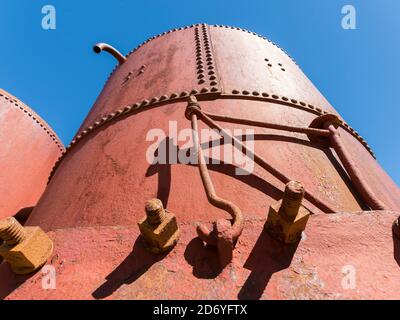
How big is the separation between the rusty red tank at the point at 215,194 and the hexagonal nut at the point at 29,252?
0.14ft

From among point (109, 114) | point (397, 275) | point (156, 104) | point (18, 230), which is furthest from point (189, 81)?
point (397, 275)

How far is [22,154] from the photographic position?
212 inches

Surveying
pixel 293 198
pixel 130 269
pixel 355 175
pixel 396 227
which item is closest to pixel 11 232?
pixel 130 269

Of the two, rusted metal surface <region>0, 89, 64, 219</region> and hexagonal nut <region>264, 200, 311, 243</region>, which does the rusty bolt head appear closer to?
hexagonal nut <region>264, 200, 311, 243</region>

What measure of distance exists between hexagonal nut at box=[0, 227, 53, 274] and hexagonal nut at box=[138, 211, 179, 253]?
18.4 inches

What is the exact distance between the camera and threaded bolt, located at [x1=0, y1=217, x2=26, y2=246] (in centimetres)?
146

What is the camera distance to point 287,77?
3.73 metres

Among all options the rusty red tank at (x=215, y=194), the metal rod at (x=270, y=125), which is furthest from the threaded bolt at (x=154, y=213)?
the metal rod at (x=270, y=125)

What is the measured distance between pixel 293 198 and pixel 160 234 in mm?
558

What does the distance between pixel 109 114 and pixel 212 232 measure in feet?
7.25

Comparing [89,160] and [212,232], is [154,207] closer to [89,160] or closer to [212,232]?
[212,232]

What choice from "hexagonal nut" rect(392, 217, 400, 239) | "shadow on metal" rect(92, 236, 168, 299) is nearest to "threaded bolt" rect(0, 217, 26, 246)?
"shadow on metal" rect(92, 236, 168, 299)
